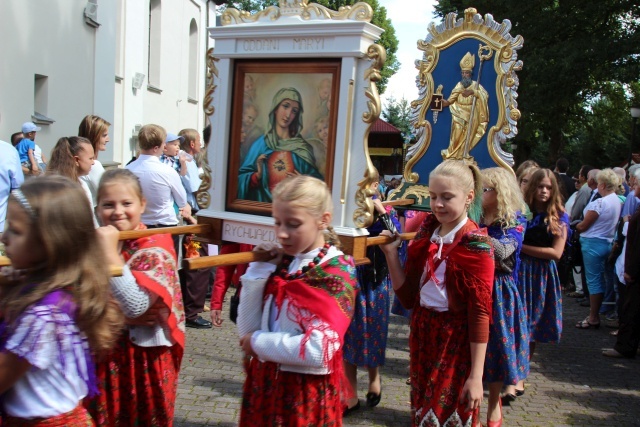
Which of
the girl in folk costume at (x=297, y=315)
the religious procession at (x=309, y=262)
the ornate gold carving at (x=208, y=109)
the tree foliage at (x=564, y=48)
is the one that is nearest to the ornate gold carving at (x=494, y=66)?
the religious procession at (x=309, y=262)

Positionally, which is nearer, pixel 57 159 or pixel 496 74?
pixel 57 159

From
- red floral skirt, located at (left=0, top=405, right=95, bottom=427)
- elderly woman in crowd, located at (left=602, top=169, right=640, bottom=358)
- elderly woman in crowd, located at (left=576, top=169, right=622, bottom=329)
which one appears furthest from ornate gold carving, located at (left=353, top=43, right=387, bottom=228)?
elderly woman in crowd, located at (left=576, top=169, right=622, bottom=329)

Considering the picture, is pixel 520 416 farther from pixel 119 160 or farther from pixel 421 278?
pixel 119 160

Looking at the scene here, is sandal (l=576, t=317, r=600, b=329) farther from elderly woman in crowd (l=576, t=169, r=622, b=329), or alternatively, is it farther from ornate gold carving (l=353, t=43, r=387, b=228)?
ornate gold carving (l=353, t=43, r=387, b=228)

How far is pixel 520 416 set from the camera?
215 inches

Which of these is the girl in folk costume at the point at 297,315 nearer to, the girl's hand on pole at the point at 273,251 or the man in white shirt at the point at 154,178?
the girl's hand on pole at the point at 273,251

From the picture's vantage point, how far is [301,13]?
3.17 m

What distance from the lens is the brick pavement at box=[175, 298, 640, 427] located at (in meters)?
5.21

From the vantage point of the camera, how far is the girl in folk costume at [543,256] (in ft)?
18.3

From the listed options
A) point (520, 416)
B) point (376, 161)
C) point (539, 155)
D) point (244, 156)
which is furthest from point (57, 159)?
point (539, 155)

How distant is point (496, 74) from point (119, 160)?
15819 millimetres

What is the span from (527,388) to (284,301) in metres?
4.34

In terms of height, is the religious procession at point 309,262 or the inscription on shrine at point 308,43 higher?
the inscription on shrine at point 308,43

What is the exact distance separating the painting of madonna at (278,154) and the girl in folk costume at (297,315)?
0.56 metres
